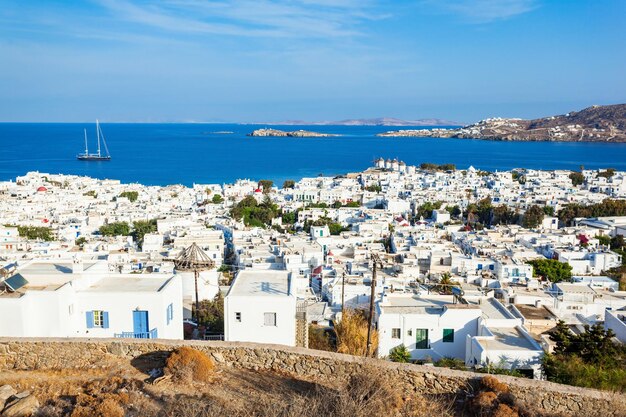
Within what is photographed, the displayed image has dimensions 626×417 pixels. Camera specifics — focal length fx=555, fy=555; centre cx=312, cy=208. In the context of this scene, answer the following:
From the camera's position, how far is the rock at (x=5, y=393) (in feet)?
18.4

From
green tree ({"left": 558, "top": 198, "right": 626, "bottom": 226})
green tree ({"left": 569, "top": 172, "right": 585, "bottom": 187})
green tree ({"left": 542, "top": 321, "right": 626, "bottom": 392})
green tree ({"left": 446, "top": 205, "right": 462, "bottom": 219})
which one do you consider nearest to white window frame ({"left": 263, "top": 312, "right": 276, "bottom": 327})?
green tree ({"left": 542, "top": 321, "right": 626, "bottom": 392})

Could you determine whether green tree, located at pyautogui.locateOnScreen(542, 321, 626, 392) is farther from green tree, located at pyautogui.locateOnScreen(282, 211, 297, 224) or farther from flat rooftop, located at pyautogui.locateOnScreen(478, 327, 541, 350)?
green tree, located at pyautogui.locateOnScreen(282, 211, 297, 224)

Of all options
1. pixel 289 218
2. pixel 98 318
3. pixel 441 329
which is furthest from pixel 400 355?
pixel 289 218

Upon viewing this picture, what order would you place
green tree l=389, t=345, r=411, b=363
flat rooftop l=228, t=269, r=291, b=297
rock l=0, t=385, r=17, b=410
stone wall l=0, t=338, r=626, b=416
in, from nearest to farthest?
rock l=0, t=385, r=17, b=410 < stone wall l=0, t=338, r=626, b=416 < flat rooftop l=228, t=269, r=291, b=297 < green tree l=389, t=345, r=411, b=363

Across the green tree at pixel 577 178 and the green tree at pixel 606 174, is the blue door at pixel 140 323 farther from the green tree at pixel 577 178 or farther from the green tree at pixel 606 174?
the green tree at pixel 606 174

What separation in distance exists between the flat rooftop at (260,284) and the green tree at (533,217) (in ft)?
102

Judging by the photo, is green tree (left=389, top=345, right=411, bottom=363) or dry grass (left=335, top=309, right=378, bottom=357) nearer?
green tree (left=389, top=345, right=411, bottom=363)

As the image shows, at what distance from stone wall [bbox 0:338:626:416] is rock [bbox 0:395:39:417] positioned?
3.57 ft

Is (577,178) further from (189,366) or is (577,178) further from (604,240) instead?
(189,366)

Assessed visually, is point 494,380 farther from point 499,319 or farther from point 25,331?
point 25,331

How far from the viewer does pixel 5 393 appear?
5.78m

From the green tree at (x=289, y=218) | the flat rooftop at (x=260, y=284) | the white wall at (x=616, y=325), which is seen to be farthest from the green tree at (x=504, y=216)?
the flat rooftop at (x=260, y=284)

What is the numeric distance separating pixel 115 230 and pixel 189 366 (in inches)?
1180

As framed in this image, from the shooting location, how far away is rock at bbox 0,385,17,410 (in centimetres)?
560
